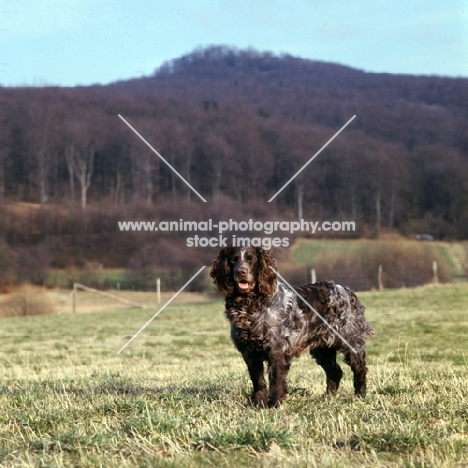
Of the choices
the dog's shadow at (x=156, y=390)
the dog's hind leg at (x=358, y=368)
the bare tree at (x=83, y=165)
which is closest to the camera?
the dog's shadow at (x=156, y=390)

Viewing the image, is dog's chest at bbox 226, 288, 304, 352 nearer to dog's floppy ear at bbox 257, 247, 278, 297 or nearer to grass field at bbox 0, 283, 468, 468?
dog's floppy ear at bbox 257, 247, 278, 297

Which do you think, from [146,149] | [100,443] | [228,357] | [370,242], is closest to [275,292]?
[100,443]

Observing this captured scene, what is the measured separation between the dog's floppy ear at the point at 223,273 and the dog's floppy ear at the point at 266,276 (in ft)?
0.98

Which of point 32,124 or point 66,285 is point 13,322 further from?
point 32,124

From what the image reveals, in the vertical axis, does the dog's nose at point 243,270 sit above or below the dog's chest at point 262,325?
above

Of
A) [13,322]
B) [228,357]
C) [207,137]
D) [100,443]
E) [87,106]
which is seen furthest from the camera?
[87,106]

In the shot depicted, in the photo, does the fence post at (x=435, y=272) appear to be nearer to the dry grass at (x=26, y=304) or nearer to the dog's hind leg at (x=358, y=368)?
the dry grass at (x=26, y=304)

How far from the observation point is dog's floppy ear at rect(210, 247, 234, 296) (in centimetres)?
759

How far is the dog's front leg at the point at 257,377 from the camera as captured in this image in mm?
7328

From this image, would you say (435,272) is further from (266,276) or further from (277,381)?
(277,381)

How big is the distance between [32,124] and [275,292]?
3860cm

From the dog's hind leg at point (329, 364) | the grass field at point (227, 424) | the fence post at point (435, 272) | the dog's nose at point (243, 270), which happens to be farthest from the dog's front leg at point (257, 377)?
the fence post at point (435, 272)

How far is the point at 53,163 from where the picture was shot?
146ft

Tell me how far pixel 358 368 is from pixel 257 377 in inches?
50.8
